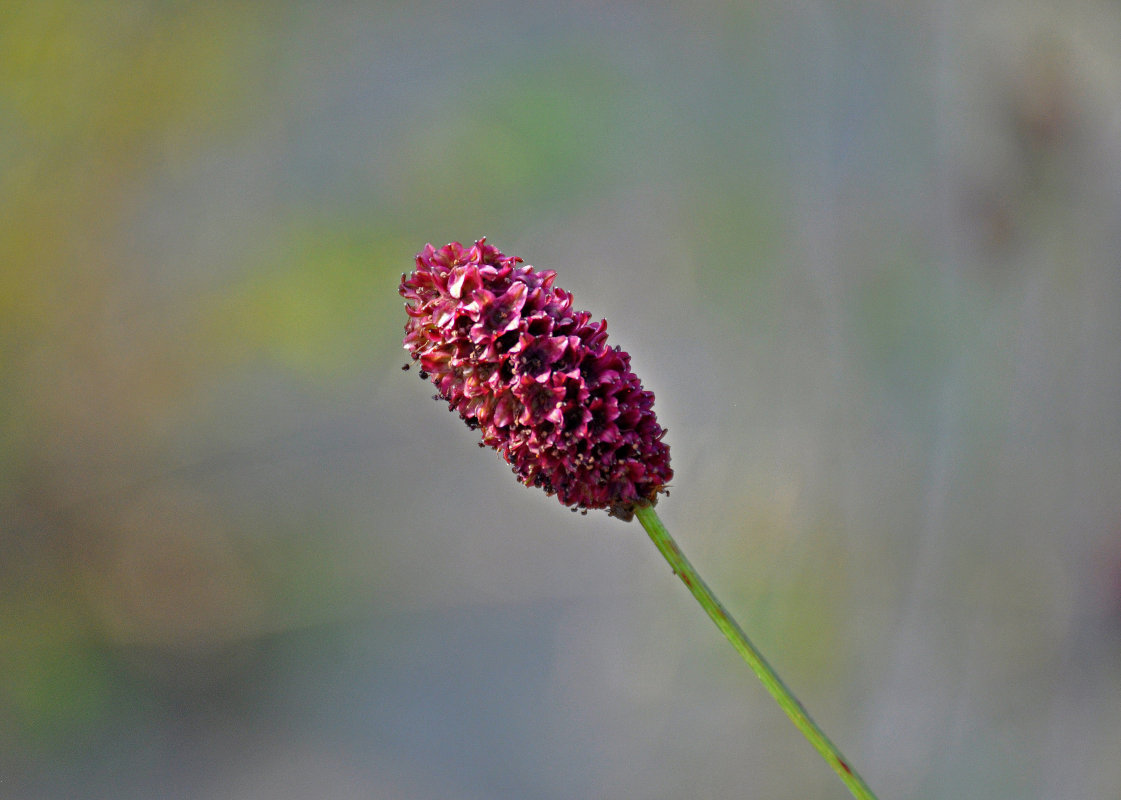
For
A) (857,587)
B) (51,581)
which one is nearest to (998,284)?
(857,587)

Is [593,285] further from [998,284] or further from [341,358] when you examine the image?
[998,284]

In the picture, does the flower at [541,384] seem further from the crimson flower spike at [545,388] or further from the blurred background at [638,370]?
the blurred background at [638,370]

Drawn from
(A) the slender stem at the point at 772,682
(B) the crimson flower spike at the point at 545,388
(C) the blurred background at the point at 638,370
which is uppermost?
(C) the blurred background at the point at 638,370

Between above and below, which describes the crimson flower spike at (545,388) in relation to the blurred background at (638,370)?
below

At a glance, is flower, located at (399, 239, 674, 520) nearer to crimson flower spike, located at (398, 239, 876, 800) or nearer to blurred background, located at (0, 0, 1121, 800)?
crimson flower spike, located at (398, 239, 876, 800)

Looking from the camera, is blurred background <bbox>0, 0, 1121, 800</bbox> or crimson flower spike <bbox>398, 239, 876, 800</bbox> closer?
crimson flower spike <bbox>398, 239, 876, 800</bbox>

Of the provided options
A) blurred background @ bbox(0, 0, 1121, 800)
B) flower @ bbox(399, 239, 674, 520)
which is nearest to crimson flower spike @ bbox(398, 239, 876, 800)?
flower @ bbox(399, 239, 674, 520)

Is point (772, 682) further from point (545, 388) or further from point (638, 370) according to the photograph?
point (638, 370)

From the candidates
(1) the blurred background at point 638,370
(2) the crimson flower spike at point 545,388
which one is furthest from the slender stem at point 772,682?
(1) the blurred background at point 638,370
